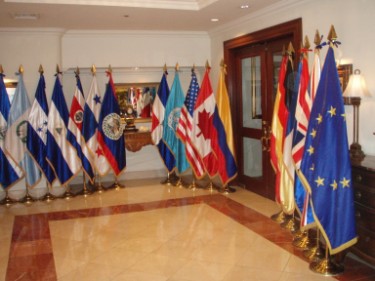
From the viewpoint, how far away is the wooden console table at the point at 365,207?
309 cm

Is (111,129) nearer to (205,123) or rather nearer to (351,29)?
(205,123)

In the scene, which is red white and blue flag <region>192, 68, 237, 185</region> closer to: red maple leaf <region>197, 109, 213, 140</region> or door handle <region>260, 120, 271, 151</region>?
red maple leaf <region>197, 109, 213, 140</region>

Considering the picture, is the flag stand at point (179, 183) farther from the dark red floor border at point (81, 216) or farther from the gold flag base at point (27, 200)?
the gold flag base at point (27, 200)

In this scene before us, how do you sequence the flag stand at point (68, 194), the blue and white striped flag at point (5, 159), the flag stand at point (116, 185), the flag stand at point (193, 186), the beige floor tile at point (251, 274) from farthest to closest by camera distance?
the flag stand at point (116, 185), the flag stand at point (193, 186), the flag stand at point (68, 194), the blue and white striped flag at point (5, 159), the beige floor tile at point (251, 274)

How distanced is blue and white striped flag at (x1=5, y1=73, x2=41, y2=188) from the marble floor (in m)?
0.64

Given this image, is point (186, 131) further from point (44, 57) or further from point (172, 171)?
point (44, 57)

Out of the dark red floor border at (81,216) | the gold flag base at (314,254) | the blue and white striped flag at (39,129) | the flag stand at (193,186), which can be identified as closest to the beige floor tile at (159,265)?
the dark red floor border at (81,216)

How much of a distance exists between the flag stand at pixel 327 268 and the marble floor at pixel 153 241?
53 millimetres

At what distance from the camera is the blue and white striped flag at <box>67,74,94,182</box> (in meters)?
6.09

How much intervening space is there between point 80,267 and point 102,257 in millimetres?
265

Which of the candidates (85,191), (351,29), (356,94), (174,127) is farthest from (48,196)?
(351,29)

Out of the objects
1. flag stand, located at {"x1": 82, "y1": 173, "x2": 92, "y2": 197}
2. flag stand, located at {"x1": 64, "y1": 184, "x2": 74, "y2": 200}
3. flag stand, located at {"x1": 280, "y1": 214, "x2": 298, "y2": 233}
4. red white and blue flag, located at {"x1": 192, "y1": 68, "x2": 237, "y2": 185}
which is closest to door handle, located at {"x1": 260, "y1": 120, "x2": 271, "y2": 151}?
red white and blue flag, located at {"x1": 192, "y1": 68, "x2": 237, "y2": 185}

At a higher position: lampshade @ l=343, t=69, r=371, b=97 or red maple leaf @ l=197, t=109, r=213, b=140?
lampshade @ l=343, t=69, r=371, b=97

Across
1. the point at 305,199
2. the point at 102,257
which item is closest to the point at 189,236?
the point at 102,257
